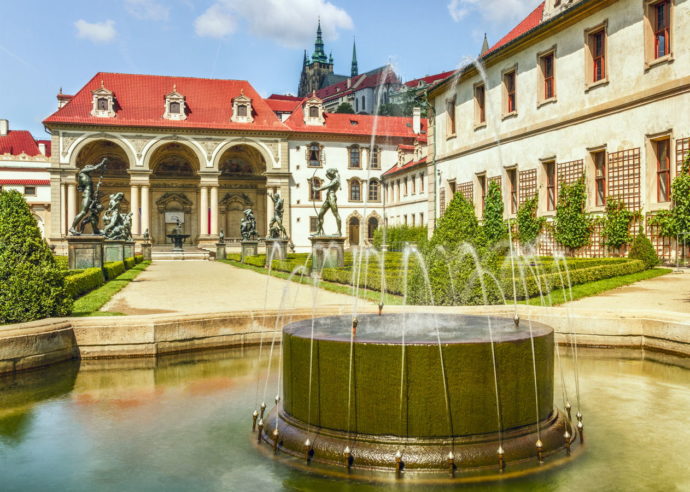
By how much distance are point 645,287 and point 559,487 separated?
11172 mm

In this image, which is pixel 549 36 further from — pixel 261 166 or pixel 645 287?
pixel 261 166

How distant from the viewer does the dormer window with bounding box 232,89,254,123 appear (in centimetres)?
5662

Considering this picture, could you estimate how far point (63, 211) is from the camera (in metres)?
52.9

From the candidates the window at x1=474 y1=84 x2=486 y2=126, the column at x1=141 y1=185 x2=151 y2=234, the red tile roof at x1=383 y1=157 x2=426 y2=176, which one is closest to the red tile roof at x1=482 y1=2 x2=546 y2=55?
the window at x1=474 y1=84 x2=486 y2=126

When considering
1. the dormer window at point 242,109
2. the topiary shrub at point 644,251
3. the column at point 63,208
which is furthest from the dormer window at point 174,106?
the topiary shrub at point 644,251

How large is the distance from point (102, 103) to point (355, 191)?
2518 centimetres

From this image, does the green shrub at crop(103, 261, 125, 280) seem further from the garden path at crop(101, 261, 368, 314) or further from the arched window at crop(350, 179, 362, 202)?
the arched window at crop(350, 179, 362, 202)

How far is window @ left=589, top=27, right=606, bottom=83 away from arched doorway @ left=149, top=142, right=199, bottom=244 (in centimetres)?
4567

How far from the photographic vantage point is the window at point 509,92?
25.0m

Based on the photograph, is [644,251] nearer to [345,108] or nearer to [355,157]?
[355,157]

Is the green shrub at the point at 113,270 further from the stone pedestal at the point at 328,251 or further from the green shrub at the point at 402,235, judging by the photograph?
the green shrub at the point at 402,235

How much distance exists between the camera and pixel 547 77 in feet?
74.6

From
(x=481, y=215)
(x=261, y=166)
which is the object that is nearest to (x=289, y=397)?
(x=481, y=215)

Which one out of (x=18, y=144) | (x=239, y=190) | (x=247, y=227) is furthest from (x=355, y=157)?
(x=18, y=144)
